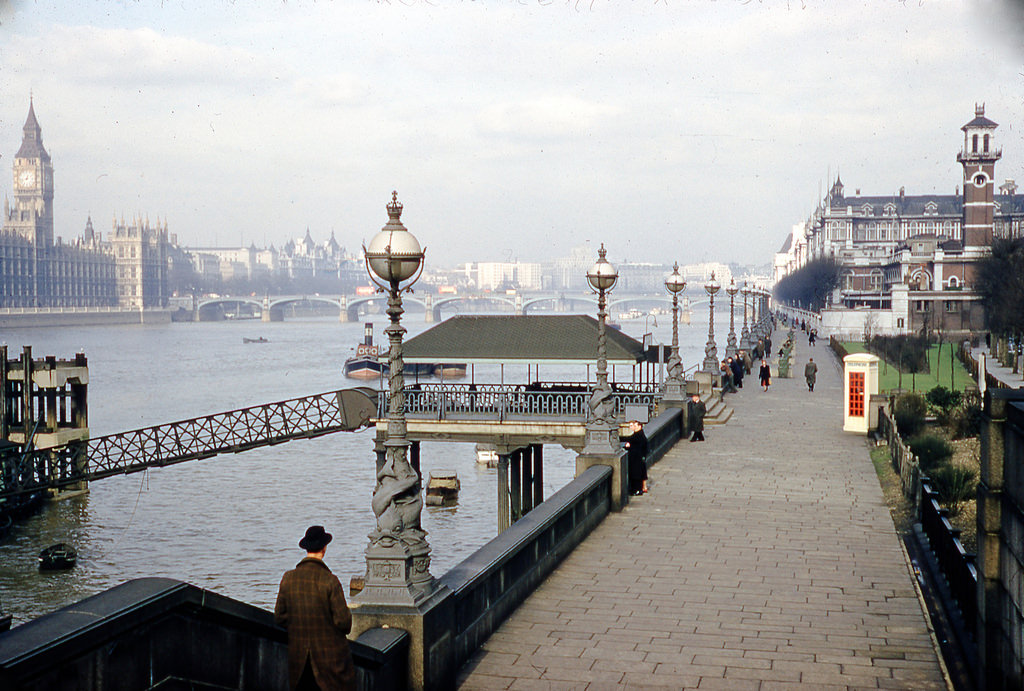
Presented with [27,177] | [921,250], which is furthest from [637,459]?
[27,177]

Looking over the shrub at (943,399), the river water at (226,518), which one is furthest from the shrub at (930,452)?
the river water at (226,518)

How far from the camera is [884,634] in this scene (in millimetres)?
10352

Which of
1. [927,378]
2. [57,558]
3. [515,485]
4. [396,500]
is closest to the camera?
[396,500]

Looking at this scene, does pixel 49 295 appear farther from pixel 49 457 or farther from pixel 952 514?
pixel 952 514

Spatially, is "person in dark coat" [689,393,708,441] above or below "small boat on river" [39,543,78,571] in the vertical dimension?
above

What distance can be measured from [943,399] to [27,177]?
634 feet

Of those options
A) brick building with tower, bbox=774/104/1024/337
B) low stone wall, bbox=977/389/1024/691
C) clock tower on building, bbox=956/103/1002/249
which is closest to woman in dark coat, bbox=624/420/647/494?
low stone wall, bbox=977/389/1024/691

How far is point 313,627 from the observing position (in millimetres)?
6590

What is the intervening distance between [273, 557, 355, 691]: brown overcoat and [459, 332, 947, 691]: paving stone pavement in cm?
251

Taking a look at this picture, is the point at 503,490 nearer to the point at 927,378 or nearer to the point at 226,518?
the point at 226,518

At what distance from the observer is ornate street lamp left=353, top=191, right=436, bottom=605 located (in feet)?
27.7

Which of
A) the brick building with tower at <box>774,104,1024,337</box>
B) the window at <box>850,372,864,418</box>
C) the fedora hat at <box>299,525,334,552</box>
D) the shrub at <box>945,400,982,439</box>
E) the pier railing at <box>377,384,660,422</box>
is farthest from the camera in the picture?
the brick building with tower at <box>774,104,1024,337</box>

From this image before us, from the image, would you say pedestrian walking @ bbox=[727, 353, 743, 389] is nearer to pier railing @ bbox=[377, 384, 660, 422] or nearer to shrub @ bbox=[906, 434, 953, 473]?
pier railing @ bbox=[377, 384, 660, 422]

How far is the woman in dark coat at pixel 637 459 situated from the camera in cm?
1730
